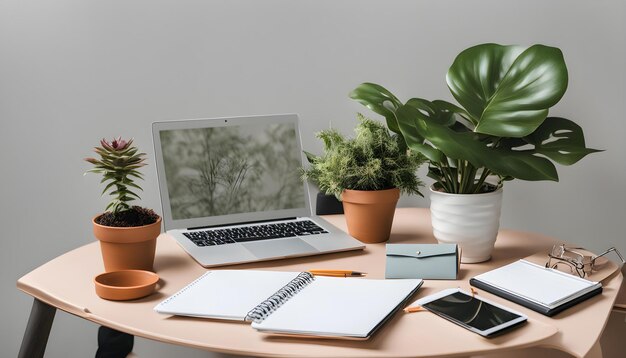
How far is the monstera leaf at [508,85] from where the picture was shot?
50.8 inches

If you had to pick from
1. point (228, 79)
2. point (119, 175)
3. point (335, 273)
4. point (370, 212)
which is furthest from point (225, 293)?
point (228, 79)

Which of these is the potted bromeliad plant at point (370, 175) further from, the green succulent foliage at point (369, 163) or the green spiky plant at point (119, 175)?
the green spiky plant at point (119, 175)

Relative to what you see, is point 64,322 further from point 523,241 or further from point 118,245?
point 523,241

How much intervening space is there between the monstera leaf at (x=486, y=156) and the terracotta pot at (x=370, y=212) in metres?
0.20

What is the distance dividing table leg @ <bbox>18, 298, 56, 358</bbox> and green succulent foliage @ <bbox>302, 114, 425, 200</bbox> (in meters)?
0.60

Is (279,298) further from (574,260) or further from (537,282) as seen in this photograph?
(574,260)

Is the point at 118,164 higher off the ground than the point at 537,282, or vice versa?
the point at 118,164

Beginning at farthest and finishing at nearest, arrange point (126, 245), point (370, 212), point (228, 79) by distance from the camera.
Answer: point (228, 79), point (370, 212), point (126, 245)

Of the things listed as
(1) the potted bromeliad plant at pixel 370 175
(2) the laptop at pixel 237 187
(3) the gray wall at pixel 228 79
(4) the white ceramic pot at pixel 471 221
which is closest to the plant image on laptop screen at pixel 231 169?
(2) the laptop at pixel 237 187

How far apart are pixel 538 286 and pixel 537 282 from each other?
22 millimetres

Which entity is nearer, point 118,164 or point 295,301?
point 295,301

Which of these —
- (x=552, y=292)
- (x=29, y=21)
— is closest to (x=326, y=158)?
(x=552, y=292)

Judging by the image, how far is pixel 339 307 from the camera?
112 cm

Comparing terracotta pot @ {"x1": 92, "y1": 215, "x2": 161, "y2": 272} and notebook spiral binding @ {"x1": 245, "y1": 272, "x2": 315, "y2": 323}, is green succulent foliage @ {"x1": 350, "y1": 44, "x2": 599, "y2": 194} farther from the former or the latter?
terracotta pot @ {"x1": 92, "y1": 215, "x2": 161, "y2": 272}
